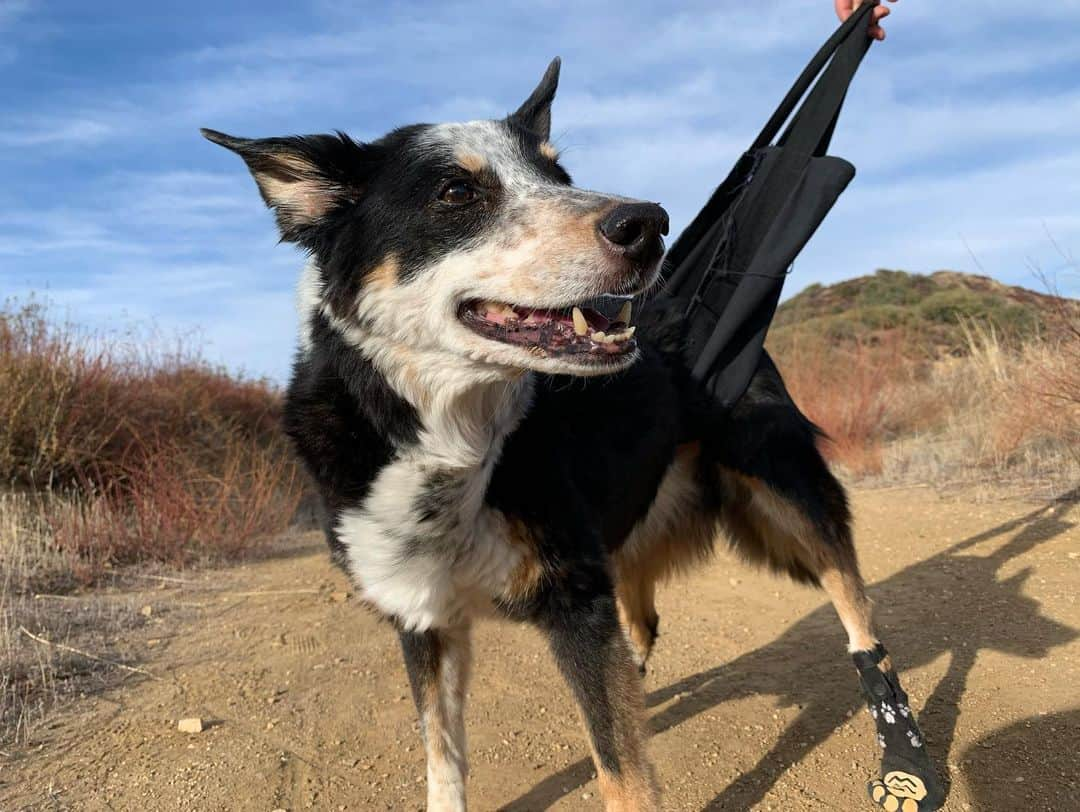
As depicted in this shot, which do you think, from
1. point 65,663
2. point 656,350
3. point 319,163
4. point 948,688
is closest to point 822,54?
point 656,350

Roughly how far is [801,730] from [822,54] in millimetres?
3012

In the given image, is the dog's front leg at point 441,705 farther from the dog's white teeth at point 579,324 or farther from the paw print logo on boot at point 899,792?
the paw print logo on boot at point 899,792

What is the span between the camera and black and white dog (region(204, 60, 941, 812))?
235 centimetres

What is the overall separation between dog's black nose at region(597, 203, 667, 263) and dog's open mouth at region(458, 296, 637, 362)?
0.18 m

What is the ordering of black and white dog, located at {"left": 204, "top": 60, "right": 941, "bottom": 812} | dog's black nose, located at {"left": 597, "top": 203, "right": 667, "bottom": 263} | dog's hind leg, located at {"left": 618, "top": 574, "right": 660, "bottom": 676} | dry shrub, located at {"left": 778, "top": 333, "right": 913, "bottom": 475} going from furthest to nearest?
dry shrub, located at {"left": 778, "top": 333, "right": 913, "bottom": 475} < dog's hind leg, located at {"left": 618, "top": 574, "right": 660, "bottom": 676} < black and white dog, located at {"left": 204, "top": 60, "right": 941, "bottom": 812} < dog's black nose, located at {"left": 597, "top": 203, "right": 667, "bottom": 263}

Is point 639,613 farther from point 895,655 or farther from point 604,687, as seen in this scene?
point 604,687

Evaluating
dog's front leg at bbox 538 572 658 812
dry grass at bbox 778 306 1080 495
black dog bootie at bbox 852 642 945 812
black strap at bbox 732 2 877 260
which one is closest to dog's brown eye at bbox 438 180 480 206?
dog's front leg at bbox 538 572 658 812

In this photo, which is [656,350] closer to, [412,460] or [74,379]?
[412,460]

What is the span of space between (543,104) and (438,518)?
6.01 ft

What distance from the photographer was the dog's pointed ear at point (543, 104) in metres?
3.27

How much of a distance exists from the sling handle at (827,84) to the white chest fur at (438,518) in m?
2.10

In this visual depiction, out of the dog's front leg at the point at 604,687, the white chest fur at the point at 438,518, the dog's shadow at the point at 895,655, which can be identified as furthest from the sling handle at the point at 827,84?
the dog's shadow at the point at 895,655

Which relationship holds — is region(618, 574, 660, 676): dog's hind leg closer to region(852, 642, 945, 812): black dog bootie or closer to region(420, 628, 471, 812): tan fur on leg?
region(852, 642, 945, 812): black dog bootie

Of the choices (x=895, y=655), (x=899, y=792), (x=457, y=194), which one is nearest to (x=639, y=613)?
(x=895, y=655)
